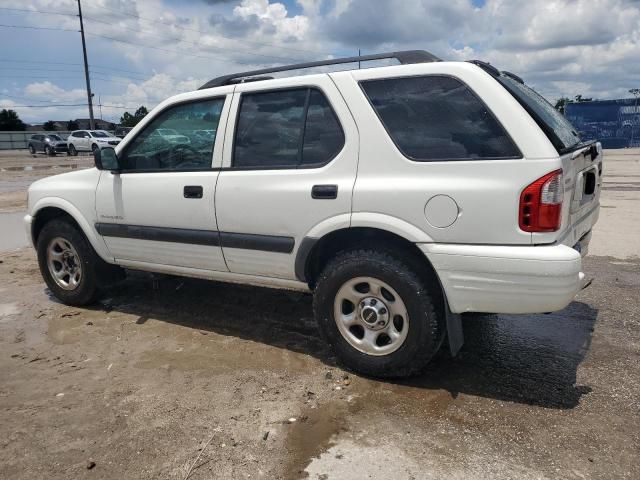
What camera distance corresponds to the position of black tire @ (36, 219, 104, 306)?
4.67 meters

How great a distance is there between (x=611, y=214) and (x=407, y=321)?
737 centimetres

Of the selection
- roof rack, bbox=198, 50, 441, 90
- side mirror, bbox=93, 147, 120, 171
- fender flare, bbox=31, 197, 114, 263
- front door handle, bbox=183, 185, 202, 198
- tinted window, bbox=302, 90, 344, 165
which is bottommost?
fender flare, bbox=31, 197, 114, 263

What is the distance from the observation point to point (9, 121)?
6444 centimetres

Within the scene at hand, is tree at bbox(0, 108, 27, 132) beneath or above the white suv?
above

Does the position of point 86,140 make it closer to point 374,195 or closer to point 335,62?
point 335,62

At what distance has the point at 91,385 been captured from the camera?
3.39 m

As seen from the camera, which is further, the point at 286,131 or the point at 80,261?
the point at 80,261

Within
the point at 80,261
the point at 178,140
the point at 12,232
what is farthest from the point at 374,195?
the point at 12,232

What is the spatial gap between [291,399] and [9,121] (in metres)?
73.7

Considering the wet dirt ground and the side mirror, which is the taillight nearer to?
the wet dirt ground

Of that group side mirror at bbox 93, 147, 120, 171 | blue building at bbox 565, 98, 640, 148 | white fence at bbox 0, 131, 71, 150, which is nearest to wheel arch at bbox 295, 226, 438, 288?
side mirror at bbox 93, 147, 120, 171

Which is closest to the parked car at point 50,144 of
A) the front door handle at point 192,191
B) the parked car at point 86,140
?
the parked car at point 86,140

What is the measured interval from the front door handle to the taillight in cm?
221

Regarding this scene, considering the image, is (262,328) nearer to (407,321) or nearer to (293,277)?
(293,277)
